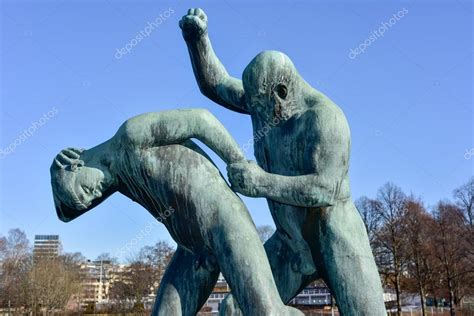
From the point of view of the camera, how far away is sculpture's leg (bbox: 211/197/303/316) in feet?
7.01

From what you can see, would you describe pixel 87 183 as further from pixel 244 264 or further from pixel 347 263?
pixel 347 263

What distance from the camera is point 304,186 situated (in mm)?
2207

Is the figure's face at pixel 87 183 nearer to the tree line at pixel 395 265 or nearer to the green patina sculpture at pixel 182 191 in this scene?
the green patina sculpture at pixel 182 191

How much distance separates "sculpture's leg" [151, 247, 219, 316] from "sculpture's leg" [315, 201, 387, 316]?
57 cm

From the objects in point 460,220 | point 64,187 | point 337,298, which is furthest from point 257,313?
point 460,220

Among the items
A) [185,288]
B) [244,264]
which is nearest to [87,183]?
[185,288]

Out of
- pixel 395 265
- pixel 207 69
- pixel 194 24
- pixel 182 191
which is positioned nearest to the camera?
pixel 182 191

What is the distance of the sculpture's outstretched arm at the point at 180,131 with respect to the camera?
2332mm

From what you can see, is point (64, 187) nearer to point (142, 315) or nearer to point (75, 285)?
point (142, 315)

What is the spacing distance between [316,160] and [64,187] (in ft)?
4.08

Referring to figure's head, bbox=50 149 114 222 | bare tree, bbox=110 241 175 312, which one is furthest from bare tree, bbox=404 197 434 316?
figure's head, bbox=50 149 114 222

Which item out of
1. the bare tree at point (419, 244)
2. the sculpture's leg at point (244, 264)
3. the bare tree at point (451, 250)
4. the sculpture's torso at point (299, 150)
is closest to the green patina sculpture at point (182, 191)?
the sculpture's leg at point (244, 264)

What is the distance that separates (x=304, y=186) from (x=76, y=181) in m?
1.13

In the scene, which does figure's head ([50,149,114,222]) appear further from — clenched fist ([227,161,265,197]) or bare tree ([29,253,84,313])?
bare tree ([29,253,84,313])
